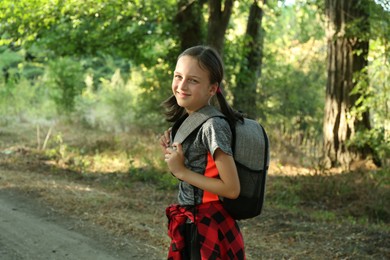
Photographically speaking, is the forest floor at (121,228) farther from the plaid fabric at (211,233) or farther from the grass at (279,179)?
the plaid fabric at (211,233)

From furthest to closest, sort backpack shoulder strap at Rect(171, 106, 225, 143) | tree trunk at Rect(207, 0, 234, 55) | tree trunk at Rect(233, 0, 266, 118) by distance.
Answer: tree trunk at Rect(233, 0, 266, 118) < tree trunk at Rect(207, 0, 234, 55) < backpack shoulder strap at Rect(171, 106, 225, 143)

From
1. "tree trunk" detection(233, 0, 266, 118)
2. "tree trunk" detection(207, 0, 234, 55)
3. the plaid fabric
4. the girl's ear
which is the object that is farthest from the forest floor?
"tree trunk" detection(233, 0, 266, 118)

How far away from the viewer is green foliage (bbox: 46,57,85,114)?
61.4ft

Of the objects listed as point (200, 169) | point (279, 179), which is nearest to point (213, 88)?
point (200, 169)

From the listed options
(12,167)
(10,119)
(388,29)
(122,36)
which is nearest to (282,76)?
(122,36)

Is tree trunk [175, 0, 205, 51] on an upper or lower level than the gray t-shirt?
upper

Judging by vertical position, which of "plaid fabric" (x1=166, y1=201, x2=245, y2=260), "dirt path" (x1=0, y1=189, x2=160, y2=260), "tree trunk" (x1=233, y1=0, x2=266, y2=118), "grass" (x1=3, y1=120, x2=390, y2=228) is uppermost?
"tree trunk" (x1=233, y1=0, x2=266, y2=118)

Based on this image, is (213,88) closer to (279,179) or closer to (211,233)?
(211,233)

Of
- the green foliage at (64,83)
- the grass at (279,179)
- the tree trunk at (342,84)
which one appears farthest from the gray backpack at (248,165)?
the green foliage at (64,83)

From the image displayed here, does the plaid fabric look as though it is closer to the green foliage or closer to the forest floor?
the forest floor

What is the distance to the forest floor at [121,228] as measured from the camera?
5.60 metres

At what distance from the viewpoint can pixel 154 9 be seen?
1323cm

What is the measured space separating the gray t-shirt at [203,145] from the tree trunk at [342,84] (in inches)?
314

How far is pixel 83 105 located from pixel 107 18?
8390 millimetres
